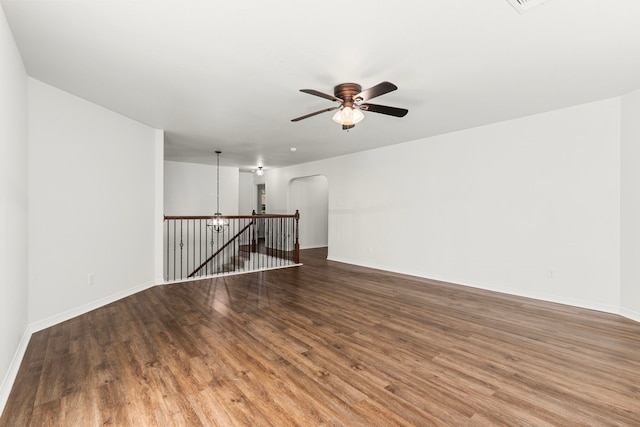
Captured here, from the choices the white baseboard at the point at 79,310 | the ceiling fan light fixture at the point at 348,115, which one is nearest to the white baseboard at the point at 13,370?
the white baseboard at the point at 79,310

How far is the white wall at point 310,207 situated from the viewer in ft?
30.1

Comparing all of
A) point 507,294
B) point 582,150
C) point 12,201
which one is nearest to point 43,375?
point 12,201

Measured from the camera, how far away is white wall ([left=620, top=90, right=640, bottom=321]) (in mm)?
3361

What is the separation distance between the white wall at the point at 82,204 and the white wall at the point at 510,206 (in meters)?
4.45

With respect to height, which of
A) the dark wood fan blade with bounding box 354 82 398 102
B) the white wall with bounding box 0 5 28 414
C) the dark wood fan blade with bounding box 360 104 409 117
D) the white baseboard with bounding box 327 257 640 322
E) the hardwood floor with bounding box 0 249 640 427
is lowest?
the hardwood floor with bounding box 0 249 640 427

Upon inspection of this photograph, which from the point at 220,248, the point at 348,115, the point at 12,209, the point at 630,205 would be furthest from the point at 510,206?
the point at 220,248

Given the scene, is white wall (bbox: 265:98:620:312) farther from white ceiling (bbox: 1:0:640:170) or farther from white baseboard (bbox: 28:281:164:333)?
white baseboard (bbox: 28:281:164:333)

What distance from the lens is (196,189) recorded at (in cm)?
877

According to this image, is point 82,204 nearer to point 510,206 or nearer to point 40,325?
point 40,325

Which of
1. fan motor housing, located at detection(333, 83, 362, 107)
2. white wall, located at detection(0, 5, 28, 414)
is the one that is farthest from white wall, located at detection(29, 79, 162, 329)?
fan motor housing, located at detection(333, 83, 362, 107)

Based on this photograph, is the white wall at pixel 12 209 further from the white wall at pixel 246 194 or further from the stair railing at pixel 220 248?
the white wall at pixel 246 194

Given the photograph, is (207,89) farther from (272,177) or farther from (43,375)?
(272,177)

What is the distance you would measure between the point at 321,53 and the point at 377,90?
593mm

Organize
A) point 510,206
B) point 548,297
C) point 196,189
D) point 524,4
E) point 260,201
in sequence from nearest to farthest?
point 524,4
point 548,297
point 510,206
point 196,189
point 260,201
